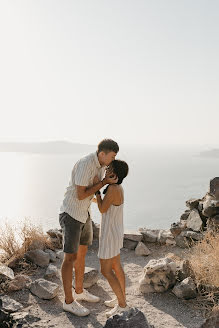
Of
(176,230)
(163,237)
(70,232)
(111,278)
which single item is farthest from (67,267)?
(176,230)

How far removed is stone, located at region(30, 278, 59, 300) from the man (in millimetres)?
390

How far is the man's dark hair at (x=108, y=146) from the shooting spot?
3676 millimetres

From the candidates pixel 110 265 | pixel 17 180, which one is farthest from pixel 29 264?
pixel 17 180

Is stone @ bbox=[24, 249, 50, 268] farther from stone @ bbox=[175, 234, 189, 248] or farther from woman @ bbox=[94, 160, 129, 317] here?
stone @ bbox=[175, 234, 189, 248]

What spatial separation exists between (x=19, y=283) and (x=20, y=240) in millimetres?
1588

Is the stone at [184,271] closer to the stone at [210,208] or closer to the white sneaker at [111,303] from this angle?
the white sneaker at [111,303]

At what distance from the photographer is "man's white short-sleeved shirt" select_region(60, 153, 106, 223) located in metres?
3.68

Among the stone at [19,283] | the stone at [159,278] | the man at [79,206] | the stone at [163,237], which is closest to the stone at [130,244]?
the stone at [163,237]

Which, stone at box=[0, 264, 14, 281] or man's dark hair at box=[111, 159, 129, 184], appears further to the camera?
stone at box=[0, 264, 14, 281]

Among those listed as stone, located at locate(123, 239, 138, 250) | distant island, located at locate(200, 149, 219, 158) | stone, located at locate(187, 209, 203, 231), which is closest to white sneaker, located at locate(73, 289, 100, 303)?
stone, located at locate(123, 239, 138, 250)

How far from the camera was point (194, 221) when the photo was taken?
23.8 feet

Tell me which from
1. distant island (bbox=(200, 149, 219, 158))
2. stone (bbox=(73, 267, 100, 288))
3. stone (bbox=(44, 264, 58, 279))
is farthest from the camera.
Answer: distant island (bbox=(200, 149, 219, 158))

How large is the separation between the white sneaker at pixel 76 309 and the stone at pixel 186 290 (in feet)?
4.52

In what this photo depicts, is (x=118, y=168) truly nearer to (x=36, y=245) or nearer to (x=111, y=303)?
(x=111, y=303)
